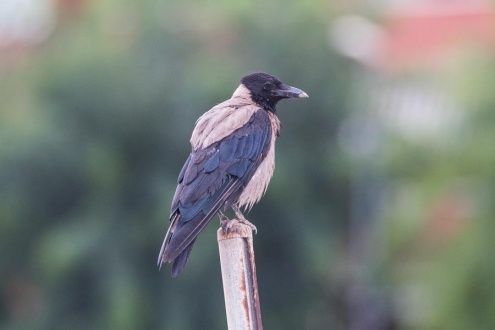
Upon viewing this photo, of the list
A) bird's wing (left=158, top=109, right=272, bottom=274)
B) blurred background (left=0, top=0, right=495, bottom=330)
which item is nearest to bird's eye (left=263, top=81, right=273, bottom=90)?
bird's wing (left=158, top=109, right=272, bottom=274)

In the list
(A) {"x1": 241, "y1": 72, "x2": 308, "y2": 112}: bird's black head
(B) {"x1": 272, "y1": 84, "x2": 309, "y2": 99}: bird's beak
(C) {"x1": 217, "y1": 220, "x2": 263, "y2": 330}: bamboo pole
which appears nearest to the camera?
(C) {"x1": 217, "y1": 220, "x2": 263, "y2": 330}: bamboo pole

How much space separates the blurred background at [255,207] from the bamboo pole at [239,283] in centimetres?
1253

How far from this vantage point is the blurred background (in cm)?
2022

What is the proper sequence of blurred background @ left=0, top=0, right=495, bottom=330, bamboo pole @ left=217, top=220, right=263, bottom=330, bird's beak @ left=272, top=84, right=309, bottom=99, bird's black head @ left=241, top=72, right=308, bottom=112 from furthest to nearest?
blurred background @ left=0, top=0, right=495, bottom=330 < bird's black head @ left=241, top=72, right=308, bottom=112 < bird's beak @ left=272, top=84, right=309, bottom=99 < bamboo pole @ left=217, top=220, right=263, bottom=330

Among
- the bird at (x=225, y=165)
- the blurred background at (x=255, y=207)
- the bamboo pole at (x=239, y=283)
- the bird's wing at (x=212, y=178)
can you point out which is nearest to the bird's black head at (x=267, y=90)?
the bird at (x=225, y=165)

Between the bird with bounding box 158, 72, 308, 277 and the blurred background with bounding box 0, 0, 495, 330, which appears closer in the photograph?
the bird with bounding box 158, 72, 308, 277

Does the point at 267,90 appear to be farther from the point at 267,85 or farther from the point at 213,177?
the point at 213,177

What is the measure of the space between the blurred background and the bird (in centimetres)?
1027

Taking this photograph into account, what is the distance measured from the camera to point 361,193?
73.4 feet

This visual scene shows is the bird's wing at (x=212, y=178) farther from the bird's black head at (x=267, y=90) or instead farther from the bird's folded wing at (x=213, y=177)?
the bird's black head at (x=267, y=90)

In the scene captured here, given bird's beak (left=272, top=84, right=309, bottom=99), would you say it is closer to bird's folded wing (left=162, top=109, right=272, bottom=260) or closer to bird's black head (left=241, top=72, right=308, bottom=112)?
bird's black head (left=241, top=72, right=308, bottom=112)

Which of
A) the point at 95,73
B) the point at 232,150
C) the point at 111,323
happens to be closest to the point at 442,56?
the point at 95,73

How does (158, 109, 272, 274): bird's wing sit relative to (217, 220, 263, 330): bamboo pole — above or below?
above

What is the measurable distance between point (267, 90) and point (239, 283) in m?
3.38
